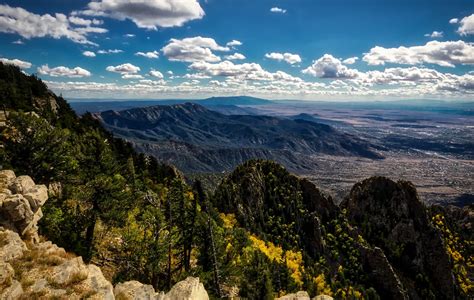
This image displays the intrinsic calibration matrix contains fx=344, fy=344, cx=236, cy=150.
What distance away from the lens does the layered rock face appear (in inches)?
870

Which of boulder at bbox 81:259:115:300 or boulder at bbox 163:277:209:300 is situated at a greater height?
boulder at bbox 81:259:115:300

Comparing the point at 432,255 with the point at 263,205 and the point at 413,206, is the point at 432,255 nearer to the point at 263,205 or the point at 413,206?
the point at 413,206

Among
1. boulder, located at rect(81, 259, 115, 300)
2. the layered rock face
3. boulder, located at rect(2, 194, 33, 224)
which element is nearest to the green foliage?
the layered rock face

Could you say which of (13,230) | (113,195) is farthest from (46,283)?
(113,195)

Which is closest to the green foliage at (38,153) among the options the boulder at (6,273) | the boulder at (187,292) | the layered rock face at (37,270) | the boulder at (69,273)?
the layered rock face at (37,270)

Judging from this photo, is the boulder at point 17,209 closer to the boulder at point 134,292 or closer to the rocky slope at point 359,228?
the boulder at point 134,292

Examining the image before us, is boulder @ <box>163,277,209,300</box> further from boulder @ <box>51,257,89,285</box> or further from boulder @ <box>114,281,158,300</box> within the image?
boulder @ <box>51,257,89,285</box>

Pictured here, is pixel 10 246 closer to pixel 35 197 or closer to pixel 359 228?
pixel 35 197

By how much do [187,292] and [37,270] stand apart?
10.7m

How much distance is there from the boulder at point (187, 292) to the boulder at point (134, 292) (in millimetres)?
1236

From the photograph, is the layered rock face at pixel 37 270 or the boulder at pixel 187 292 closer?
the layered rock face at pixel 37 270

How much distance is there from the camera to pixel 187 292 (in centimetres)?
2558

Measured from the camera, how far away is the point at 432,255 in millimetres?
114688

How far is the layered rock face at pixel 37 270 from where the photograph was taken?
22109mm
